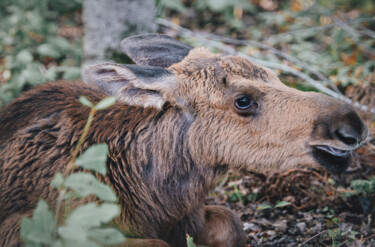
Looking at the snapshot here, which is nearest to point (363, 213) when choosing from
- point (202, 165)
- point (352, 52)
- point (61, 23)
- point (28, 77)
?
point (202, 165)

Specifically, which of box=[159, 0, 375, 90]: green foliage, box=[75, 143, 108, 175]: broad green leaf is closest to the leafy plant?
box=[75, 143, 108, 175]: broad green leaf

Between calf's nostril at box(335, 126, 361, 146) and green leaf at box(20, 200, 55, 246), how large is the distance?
2.09m

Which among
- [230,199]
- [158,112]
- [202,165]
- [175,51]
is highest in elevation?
[175,51]

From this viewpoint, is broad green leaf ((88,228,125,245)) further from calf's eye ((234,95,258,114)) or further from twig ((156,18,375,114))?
twig ((156,18,375,114))

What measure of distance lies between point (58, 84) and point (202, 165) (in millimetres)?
1633

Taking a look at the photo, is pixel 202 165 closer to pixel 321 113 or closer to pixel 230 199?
pixel 321 113

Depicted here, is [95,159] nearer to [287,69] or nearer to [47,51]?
[287,69]

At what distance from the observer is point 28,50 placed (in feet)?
23.7

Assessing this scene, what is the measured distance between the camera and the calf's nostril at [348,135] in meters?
3.40

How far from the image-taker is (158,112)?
396 centimetres

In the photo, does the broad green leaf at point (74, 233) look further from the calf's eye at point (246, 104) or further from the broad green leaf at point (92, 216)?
the calf's eye at point (246, 104)

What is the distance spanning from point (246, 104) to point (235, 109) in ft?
0.32

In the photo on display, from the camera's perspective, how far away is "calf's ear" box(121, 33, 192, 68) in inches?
176

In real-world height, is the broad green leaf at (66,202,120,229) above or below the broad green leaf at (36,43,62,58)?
above
